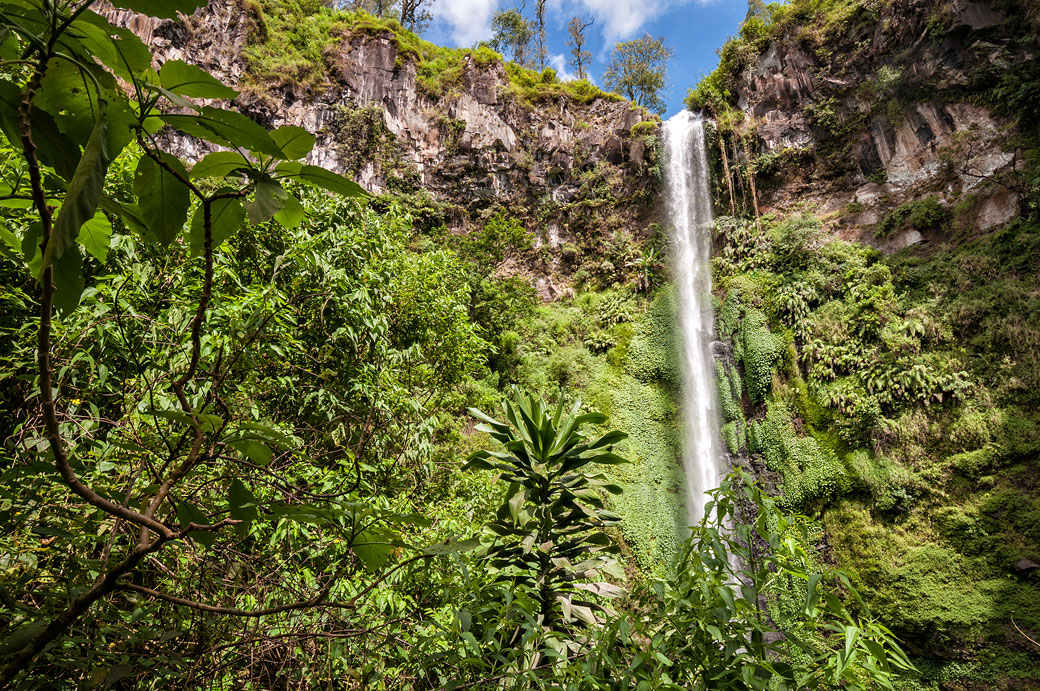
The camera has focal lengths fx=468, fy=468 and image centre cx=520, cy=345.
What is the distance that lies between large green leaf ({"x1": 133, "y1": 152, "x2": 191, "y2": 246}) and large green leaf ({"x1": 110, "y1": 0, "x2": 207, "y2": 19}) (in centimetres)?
11

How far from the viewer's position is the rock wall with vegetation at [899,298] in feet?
19.2

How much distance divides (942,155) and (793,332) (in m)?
4.80

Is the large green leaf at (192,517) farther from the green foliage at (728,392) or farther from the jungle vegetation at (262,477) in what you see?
the green foliage at (728,392)

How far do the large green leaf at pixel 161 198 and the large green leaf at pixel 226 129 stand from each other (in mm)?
45

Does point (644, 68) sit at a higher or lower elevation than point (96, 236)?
higher

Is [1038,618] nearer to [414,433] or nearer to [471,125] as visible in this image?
[414,433]

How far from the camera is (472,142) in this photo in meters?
14.7

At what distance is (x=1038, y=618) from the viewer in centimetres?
505

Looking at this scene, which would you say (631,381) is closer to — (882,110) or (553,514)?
(882,110)

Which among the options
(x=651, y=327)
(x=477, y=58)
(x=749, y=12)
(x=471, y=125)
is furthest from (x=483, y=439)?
(x=749, y=12)

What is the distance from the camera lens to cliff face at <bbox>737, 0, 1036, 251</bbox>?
8.97 m

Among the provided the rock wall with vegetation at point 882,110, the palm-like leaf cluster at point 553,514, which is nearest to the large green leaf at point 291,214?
the palm-like leaf cluster at point 553,514

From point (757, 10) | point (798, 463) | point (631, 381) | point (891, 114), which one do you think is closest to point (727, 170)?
point (891, 114)

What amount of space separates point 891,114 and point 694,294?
5.65 metres
